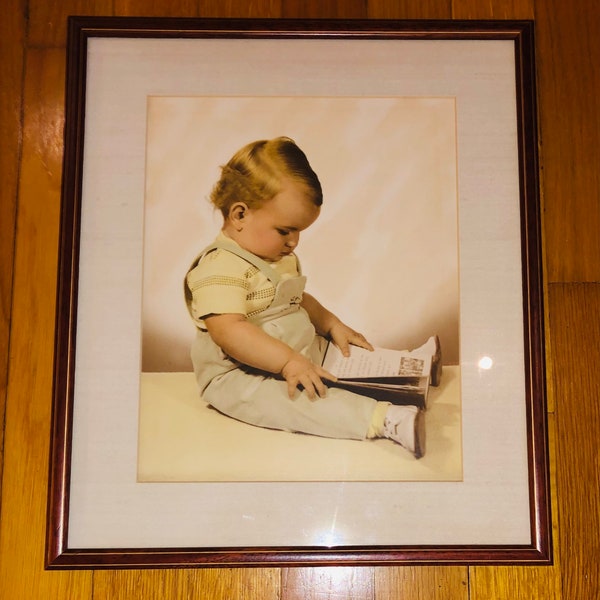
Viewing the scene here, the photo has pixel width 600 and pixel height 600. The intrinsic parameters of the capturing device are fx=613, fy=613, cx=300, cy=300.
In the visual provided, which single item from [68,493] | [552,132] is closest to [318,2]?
[552,132]

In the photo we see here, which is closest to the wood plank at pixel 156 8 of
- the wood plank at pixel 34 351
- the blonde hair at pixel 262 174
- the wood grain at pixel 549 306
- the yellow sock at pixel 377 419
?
the wood grain at pixel 549 306

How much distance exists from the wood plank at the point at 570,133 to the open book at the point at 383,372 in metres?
0.22

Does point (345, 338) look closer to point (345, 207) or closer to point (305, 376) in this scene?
point (305, 376)

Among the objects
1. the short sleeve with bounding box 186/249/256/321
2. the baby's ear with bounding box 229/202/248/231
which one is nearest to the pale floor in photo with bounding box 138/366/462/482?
the short sleeve with bounding box 186/249/256/321

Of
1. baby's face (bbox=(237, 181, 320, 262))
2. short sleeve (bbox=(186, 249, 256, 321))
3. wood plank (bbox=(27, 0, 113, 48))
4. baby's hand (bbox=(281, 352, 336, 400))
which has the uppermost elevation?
wood plank (bbox=(27, 0, 113, 48))

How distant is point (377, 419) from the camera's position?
76cm

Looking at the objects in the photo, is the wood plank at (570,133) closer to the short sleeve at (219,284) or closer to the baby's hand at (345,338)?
the baby's hand at (345,338)

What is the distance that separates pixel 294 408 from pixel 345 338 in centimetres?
11

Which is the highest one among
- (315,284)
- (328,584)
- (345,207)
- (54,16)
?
(54,16)

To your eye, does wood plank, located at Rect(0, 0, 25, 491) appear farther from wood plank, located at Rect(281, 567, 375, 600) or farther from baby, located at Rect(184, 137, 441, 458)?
wood plank, located at Rect(281, 567, 375, 600)

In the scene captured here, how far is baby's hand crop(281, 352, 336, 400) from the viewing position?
2.50 ft

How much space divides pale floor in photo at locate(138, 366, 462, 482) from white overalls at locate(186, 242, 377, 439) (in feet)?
0.04

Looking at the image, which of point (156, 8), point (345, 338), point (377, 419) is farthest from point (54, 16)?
point (377, 419)

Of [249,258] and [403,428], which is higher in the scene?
[249,258]
